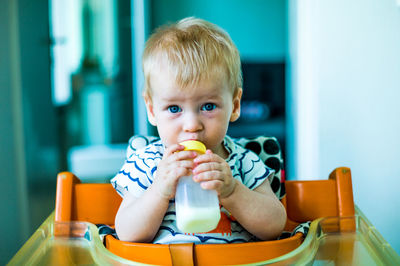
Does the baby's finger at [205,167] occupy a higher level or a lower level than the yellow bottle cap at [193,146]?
lower

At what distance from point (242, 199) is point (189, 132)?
0.16 m

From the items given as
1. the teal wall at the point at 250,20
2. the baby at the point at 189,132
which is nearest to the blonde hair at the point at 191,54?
the baby at the point at 189,132

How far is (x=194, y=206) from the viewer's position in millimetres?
646

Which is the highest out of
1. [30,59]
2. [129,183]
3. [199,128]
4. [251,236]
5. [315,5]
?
[315,5]

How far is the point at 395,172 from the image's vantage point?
44.6 inches

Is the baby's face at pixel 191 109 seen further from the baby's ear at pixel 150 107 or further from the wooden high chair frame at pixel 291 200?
the wooden high chair frame at pixel 291 200

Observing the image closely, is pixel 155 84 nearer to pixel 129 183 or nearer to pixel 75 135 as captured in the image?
pixel 129 183

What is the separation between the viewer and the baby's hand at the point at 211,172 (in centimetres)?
67

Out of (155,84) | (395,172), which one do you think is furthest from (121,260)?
(395,172)

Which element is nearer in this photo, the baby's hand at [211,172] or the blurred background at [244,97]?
the baby's hand at [211,172]

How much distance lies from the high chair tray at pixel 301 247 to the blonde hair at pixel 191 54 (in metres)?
0.32

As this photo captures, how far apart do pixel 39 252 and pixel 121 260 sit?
0.21 m

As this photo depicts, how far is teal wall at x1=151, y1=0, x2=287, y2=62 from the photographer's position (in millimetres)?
3381

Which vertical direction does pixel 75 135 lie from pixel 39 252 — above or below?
below
